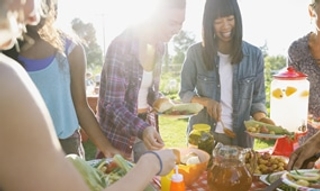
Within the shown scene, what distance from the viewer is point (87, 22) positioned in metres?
8.66

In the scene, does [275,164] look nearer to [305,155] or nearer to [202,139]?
[305,155]

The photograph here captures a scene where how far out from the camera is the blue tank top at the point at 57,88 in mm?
1987

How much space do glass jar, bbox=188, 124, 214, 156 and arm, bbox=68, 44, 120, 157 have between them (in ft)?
1.32

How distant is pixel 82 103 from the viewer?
2.23 m

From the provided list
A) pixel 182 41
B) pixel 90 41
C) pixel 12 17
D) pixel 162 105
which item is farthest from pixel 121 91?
pixel 182 41

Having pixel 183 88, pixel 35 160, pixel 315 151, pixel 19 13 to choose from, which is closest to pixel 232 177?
pixel 315 151

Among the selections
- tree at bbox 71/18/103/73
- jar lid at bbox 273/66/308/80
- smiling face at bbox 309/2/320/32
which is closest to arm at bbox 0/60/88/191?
jar lid at bbox 273/66/308/80

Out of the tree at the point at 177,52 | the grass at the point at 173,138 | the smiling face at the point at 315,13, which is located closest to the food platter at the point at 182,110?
the smiling face at the point at 315,13

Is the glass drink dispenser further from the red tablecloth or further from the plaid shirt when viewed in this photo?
the plaid shirt

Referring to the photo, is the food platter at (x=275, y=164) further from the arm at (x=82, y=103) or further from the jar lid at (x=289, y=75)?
the arm at (x=82, y=103)

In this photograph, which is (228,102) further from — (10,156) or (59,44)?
(10,156)

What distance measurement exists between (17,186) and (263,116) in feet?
6.02

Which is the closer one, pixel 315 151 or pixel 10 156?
pixel 10 156

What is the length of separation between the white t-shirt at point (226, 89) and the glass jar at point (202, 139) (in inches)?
23.7
